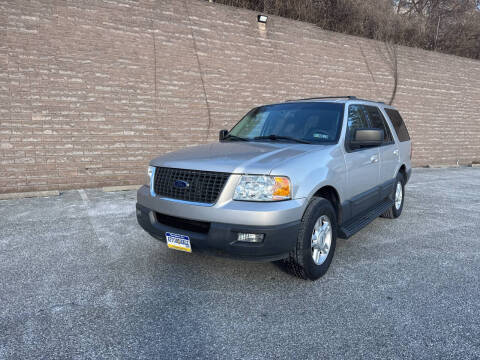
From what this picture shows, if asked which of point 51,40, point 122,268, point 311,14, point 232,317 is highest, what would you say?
point 311,14

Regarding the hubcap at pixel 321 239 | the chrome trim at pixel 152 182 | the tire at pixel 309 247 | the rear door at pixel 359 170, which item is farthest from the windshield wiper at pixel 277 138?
the chrome trim at pixel 152 182

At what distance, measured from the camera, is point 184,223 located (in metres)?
2.87

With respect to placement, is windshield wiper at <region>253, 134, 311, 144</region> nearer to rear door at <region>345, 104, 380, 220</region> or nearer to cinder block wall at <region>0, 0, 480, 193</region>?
rear door at <region>345, 104, 380, 220</region>

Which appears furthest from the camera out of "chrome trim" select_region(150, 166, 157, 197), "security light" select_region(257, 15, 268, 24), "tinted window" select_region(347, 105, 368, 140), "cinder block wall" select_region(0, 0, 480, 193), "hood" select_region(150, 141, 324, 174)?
"security light" select_region(257, 15, 268, 24)

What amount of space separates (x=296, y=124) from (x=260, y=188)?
141 cm

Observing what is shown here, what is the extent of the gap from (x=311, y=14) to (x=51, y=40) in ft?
25.1

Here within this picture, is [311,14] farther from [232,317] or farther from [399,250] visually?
[232,317]

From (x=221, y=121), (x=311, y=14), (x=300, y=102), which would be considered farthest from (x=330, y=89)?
(x=300, y=102)

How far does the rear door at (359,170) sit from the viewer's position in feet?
11.6

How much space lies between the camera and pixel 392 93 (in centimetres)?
1168

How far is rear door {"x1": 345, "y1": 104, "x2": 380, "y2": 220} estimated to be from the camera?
3.54 meters

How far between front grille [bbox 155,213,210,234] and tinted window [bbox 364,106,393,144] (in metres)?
2.91

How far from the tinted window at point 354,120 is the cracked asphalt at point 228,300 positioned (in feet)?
4.70


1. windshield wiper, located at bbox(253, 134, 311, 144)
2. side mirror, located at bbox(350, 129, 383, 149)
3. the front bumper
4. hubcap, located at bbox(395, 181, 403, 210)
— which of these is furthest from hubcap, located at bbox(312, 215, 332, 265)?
hubcap, located at bbox(395, 181, 403, 210)
